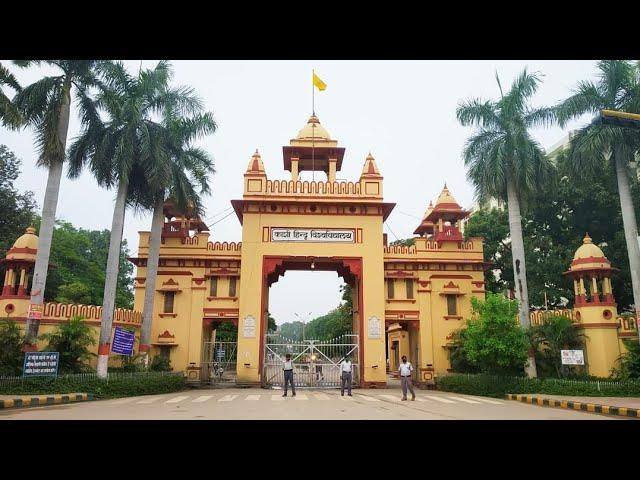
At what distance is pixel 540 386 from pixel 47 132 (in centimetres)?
1870

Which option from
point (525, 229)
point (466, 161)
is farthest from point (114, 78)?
point (525, 229)

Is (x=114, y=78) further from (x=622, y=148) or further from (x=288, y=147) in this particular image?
(x=622, y=148)

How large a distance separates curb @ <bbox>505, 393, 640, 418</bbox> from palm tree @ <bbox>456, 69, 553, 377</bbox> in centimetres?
430

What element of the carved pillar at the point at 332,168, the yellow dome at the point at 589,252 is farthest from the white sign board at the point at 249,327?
the yellow dome at the point at 589,252

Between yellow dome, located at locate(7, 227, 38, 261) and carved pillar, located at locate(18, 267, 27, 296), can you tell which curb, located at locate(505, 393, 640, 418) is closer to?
carved pillar, located at locate(18, 267, 27, 296)

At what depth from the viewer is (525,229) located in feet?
98.8

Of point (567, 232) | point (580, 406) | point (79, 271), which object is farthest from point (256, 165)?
point (79, 271)

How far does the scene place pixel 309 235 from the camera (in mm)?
23734

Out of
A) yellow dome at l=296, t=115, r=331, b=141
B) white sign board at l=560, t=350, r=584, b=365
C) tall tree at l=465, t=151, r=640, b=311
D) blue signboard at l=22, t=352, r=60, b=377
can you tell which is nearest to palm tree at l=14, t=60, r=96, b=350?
blue signboard at l=22, t=352, r=60, b=377

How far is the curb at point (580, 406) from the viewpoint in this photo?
12.2m

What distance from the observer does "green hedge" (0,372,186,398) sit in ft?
47.5

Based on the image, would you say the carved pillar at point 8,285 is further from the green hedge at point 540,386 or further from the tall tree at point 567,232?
the tall tree at point 567,232

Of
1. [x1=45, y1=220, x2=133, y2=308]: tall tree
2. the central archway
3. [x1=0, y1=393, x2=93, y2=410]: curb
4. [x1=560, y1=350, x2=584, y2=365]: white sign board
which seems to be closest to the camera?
[x1=0, y1=393, x2=93, y2=410]: curb

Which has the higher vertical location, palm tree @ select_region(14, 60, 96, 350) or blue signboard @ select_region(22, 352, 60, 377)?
palm tree @ select_region(14, 60, 96, 350)
